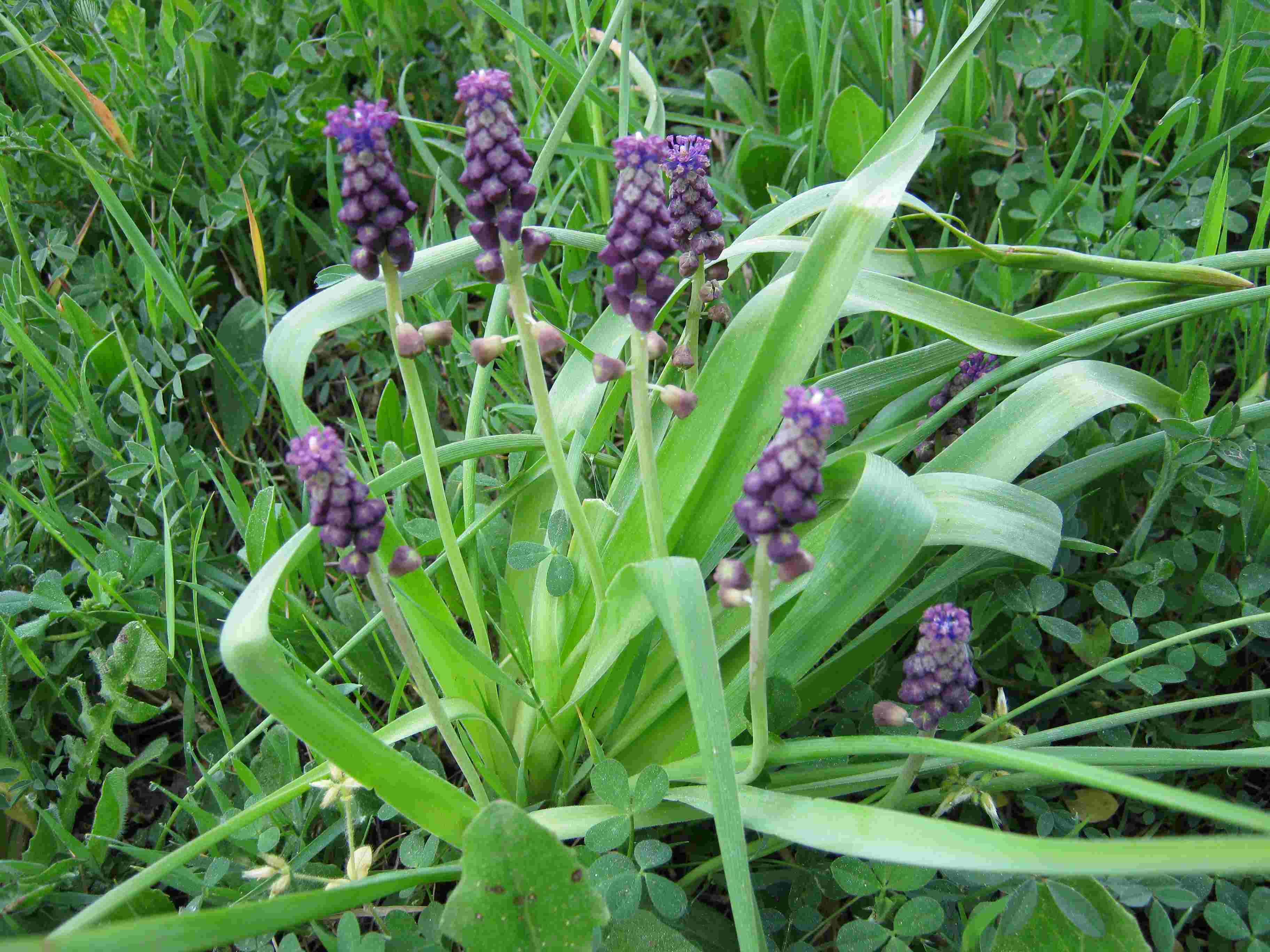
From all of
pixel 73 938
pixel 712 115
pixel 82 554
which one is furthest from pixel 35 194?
pixel 73 938

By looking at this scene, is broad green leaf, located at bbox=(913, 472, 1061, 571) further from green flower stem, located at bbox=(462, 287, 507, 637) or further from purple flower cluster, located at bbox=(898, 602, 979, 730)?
green flower stem, located at bbox=(462, 287, 507, 637)

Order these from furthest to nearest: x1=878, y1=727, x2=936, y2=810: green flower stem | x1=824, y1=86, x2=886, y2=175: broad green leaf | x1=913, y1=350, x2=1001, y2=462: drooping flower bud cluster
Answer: x1=824, y1=86, x2=886, y2=175: broad green leaf < x1=913, y1=350, x2=1001, y2=462: drooping flower bud cluster < x1=878, y1=727, x2=936, y2=810: green flower stem

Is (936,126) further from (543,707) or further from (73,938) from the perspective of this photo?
(73,938)

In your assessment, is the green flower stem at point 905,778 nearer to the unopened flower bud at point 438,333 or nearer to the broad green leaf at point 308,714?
the broad green leaf at point 308,714

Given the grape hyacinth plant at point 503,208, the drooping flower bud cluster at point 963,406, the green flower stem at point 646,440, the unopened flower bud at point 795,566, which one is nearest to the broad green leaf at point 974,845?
the unopened flower bud at point 795,566

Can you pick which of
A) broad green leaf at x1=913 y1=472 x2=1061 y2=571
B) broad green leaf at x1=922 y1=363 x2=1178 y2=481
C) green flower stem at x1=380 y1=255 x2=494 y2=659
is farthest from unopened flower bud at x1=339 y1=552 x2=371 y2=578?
broad green leaf at x1=922 y1=363 x2=1178 y2=481

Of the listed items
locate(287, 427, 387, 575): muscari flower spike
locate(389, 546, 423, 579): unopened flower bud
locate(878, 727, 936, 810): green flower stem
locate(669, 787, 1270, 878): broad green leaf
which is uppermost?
locate(287, 427, 387, 575): muscari flower spike
